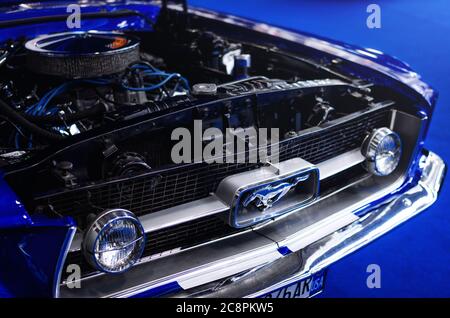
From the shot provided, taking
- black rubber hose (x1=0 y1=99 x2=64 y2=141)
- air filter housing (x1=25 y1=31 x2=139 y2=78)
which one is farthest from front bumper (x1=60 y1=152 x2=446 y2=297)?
air filter housing (x1=25 y1=31 x2=139 y2=78)

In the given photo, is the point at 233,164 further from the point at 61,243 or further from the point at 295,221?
the point at 61,243

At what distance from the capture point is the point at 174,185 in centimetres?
140

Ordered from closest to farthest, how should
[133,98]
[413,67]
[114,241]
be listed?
[114,241] → [133,98] → [413,67]

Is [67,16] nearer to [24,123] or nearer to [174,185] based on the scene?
[24,123]

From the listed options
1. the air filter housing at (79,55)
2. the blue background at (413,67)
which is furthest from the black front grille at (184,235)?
the air filter housing at (79,55)

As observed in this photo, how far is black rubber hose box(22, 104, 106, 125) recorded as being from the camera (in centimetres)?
154

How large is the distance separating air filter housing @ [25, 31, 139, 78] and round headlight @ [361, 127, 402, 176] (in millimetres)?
911

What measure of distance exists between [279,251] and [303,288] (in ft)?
0.43

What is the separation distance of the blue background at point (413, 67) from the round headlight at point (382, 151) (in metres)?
0.22

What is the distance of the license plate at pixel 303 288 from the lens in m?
1.44

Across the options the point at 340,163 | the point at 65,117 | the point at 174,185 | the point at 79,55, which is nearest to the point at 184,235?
the point at 174,185

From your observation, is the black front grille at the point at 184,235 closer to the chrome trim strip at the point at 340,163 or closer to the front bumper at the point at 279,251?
the front bumper at the point at 279,251
